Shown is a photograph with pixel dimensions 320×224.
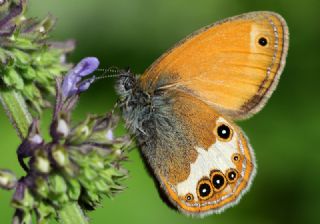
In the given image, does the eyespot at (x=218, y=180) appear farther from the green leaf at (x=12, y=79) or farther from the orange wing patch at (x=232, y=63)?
the green leaf at (x=12, y=79)

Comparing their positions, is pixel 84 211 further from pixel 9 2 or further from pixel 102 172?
pixel 9 2

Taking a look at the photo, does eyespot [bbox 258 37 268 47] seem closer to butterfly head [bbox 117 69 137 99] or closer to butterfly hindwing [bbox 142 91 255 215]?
butterfly hindwing [bbox 142 91 255 215]

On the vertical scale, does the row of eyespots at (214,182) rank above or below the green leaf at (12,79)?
below

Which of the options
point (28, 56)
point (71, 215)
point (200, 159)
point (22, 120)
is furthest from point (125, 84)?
point (71, 215)

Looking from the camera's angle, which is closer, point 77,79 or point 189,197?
point 77,79

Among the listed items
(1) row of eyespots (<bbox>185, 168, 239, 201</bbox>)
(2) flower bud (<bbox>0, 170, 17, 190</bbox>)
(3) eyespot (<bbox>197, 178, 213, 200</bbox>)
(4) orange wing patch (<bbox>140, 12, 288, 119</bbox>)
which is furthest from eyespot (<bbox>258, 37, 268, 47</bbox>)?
(2) flower bud (<bbox>0, 170, 17, 190</bbox>)

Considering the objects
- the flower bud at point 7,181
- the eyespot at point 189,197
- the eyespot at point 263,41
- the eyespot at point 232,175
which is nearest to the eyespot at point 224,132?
the eyespot at point 232,175

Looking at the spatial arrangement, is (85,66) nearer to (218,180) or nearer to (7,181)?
(7,181)
